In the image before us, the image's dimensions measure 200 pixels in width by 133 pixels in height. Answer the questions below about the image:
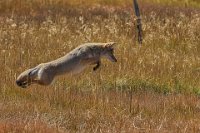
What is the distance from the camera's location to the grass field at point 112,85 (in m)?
6.90

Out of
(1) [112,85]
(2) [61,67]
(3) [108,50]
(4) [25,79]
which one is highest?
(3) [108,50]

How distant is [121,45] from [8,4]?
13.0 metres

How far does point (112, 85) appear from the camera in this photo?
9.96 metres

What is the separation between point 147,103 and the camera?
848 cm

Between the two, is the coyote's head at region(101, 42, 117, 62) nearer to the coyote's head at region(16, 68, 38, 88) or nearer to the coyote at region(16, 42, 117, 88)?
the coyote at region(16, 42, 117, 88)

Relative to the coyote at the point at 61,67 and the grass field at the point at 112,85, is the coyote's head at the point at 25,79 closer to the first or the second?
the coyote at the point at 61,67

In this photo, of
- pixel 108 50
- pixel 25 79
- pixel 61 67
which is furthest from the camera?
pixel 108 50

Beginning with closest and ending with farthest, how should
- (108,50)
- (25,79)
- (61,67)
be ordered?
(25,79)
(61,67)
(108,50)

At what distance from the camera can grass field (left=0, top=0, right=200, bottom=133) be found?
690 centimetres

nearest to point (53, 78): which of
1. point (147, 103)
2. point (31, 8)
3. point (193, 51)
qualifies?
point (147, 103)

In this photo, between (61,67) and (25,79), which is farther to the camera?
(61,67)

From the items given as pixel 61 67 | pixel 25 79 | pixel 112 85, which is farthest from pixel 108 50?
pixel 25 79

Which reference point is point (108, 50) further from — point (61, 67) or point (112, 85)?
point (61, 67)

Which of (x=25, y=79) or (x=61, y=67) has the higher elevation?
(x=61, y=67)
